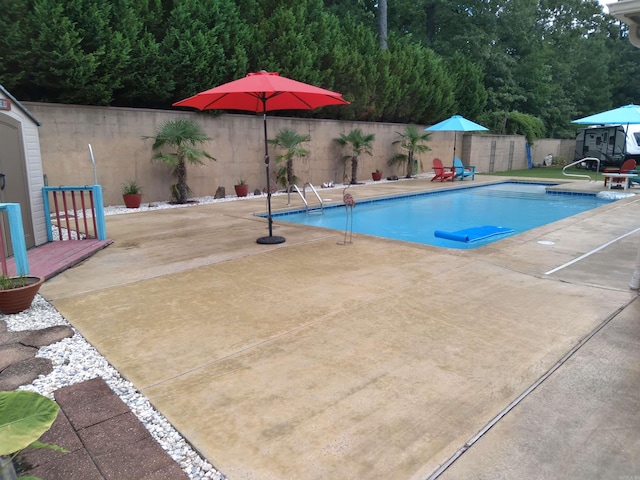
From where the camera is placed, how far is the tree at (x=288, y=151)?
12.5 metres

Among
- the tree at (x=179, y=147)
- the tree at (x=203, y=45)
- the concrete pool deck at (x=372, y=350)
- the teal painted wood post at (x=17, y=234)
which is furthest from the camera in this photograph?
the tree at (x=203, y=45)

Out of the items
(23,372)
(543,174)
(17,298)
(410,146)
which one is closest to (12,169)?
(17,298)

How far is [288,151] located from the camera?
42.4 ft

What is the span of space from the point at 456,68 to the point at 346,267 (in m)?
18.5

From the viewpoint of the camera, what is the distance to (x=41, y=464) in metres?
2.01

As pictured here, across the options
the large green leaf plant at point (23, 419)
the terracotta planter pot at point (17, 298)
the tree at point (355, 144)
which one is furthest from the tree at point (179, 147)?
the large green leaf plant at point (23, 419)

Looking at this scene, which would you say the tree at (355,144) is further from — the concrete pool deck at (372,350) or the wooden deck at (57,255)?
the wooden deck at (57,255)

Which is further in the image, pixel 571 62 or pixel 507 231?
pixel 571 62

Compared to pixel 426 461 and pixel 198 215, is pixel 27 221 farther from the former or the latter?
pixel 426 461

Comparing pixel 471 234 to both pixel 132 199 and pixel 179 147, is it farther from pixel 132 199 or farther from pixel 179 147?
pixel 132 199

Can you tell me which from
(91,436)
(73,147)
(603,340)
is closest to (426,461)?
(91,436)

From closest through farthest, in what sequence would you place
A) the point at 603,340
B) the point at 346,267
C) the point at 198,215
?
the point at 603,340, the point at 346,267, the point at 198,215

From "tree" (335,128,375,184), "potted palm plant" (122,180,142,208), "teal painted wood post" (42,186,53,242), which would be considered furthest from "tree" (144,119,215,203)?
"tree" (335,128,375,184)

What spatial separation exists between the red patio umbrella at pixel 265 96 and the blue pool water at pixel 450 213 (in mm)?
2445
